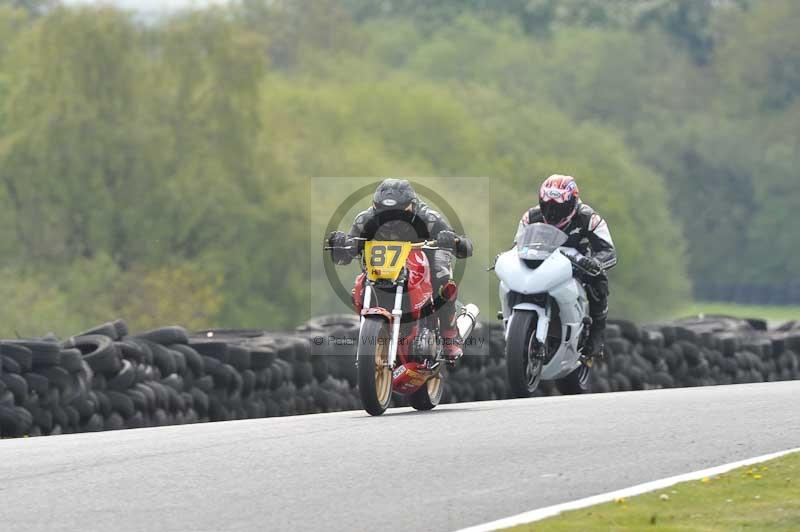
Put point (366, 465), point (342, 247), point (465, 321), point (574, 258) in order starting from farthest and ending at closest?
point (574, 258) < point (465, 321) < point (342, 247) < point (366, 465)

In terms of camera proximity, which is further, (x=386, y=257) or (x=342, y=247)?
(x=342, y=247)

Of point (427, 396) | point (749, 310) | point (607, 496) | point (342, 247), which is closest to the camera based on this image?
point (607, 496)

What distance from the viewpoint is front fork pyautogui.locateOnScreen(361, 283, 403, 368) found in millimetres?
12516

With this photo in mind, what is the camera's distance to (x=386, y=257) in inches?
496

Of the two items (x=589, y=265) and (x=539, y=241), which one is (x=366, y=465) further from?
(x=589, y=265)

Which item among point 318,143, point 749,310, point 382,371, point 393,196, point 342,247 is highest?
point 318,143

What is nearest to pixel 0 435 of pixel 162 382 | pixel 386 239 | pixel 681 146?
pixel 162 382

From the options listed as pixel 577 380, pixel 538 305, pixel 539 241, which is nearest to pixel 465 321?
pixel 538 305

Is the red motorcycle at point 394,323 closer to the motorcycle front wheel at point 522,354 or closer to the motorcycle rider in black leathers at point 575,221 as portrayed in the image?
the motorcycle front wheel at point 522,354

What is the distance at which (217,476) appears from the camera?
912cm

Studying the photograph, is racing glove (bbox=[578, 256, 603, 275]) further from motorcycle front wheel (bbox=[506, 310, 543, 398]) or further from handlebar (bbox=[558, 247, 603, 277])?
motorcycle front wheel (bbox=[506, 310, 543, 398])

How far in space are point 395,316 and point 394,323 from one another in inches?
2.1

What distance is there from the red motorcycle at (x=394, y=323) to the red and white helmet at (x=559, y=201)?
1.64 m

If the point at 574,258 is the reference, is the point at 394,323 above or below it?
below
